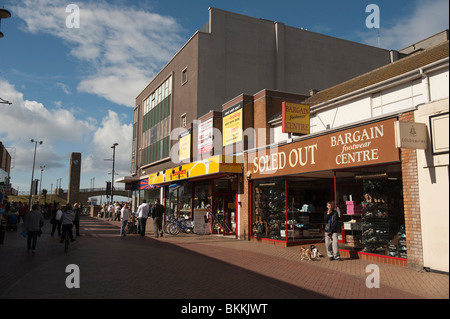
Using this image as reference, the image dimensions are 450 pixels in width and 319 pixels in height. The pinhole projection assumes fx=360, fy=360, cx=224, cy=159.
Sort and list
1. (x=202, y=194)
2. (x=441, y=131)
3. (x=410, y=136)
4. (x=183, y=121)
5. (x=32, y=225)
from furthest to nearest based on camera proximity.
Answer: (x=183, y=121), (x=202, y=194), (x=32, y=225), (x=410, y=136), (x=441, y=131)

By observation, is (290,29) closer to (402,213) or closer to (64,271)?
(402,213)

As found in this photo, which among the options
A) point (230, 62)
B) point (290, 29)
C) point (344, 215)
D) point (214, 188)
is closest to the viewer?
point (344, 215)

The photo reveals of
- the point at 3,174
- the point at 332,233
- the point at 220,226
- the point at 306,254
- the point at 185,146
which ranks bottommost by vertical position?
the point at 306,254

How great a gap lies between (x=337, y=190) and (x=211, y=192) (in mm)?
8885

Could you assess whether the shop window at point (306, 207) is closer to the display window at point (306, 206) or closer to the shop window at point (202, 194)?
the display window at point (306, 206)

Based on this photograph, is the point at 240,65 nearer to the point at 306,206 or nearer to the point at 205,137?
the point at 205,137

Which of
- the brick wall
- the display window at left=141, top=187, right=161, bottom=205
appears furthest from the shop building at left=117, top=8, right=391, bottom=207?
the brick wall

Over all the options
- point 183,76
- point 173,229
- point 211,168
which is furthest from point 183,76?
point 173,229

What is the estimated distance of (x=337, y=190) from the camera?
42.8ft

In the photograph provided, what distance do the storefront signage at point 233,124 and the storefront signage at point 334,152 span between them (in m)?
6.83

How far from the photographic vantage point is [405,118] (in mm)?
9680

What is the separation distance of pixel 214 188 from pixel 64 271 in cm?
1199
